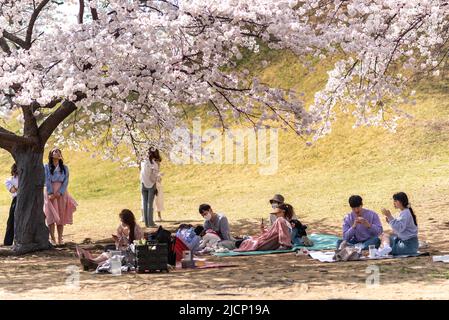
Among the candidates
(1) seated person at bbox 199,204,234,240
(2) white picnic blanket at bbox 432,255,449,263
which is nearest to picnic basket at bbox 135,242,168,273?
(1) seated person at bbox 199,204,234,240

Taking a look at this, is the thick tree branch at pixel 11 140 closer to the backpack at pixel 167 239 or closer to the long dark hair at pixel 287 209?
the backpack at pixel 167 239

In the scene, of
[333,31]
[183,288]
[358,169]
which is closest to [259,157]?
[358,169]

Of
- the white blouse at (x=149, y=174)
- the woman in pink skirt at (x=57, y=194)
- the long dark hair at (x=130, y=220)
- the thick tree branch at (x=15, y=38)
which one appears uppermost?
the thick tree branch at (x=15, y=38)

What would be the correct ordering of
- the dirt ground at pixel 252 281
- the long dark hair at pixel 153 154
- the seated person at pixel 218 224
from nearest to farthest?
the dirt ground at pixel 252 281
the seated person at pixel 218 224
the long dark hair at pixel 153 154

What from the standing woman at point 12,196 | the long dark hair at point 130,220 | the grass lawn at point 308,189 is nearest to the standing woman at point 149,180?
the grass lawn at point 308,189

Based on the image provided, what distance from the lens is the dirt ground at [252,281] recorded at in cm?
1018

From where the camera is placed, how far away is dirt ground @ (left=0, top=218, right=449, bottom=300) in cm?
1018

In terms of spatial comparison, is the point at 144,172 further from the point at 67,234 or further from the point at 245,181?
the point at 245,181

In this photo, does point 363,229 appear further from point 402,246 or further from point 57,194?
point 57,194

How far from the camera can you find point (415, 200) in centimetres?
2370

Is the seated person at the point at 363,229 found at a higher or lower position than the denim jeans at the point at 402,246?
higher

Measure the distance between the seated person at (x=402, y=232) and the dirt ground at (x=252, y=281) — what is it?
316 millimetres

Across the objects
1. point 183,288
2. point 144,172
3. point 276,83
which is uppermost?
point 276,83

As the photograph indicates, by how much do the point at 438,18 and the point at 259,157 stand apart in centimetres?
2111
